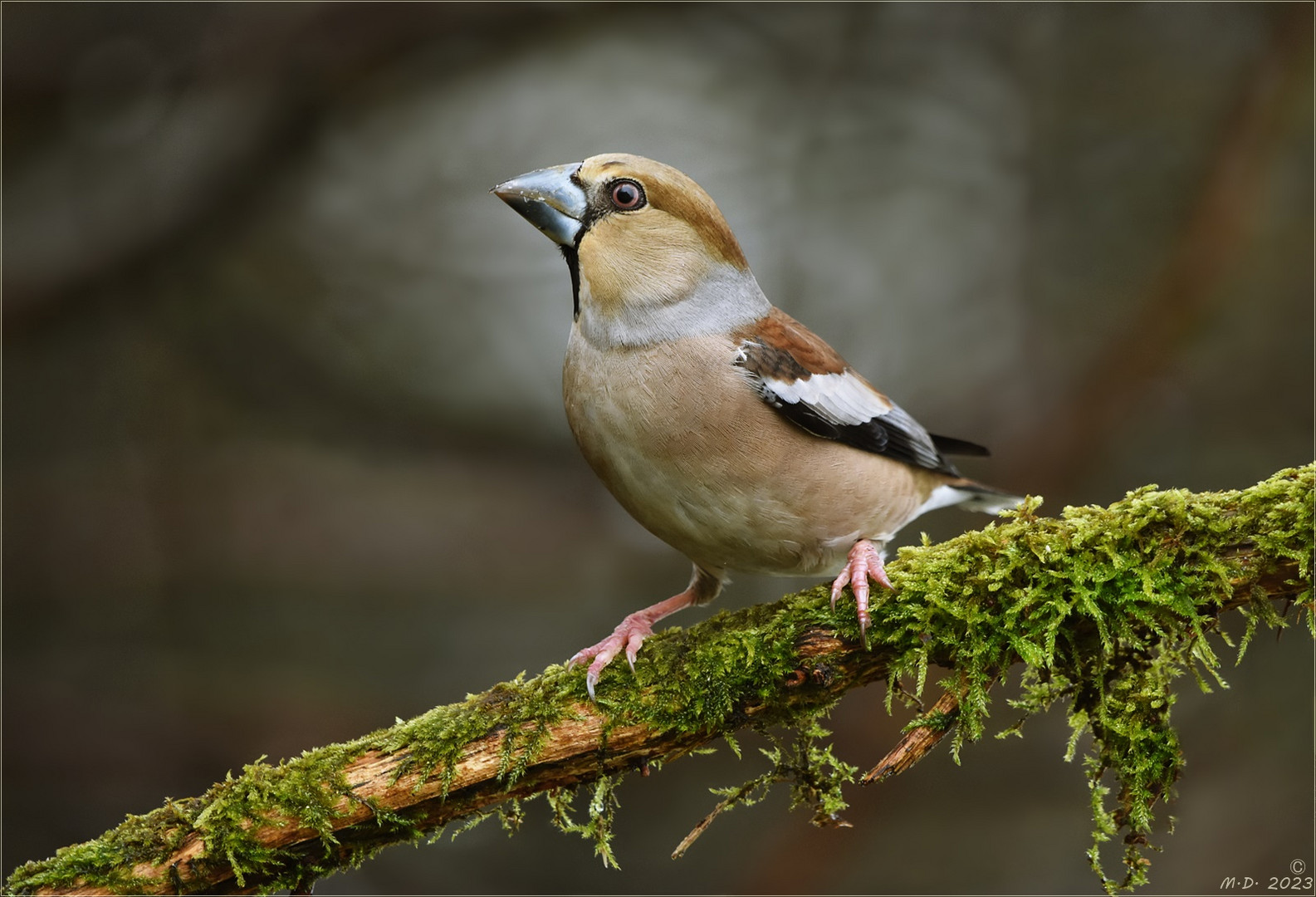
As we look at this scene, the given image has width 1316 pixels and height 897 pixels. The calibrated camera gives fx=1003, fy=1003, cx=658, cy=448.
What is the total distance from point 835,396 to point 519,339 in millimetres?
3769

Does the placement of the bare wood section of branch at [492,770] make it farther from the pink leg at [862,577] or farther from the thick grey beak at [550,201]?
the thick grey beak at [550,201]

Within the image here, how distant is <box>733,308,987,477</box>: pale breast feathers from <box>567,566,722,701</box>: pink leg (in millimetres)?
776

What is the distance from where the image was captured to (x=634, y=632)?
3.20 meters

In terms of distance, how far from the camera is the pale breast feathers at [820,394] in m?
3.36

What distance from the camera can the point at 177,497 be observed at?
6.70 metres

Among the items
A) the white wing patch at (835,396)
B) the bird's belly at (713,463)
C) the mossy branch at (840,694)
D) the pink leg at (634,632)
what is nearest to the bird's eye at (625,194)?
the bird's belly at (713,463)

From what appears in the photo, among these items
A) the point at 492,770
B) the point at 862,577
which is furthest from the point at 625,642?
the point at 862,577

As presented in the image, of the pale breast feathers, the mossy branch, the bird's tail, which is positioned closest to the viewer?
the mossy branch

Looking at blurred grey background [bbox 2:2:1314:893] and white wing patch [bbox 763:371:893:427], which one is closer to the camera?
white wing patch [bbox 763:371:893:427]

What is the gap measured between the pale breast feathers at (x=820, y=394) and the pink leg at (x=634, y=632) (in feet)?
2.55

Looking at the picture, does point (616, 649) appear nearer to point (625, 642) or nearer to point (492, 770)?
point (625, 642)

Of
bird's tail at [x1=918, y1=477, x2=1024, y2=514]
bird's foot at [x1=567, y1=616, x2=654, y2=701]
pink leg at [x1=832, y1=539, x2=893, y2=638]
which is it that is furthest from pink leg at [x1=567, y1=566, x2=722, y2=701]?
bird's tail at [x1=918, y1=477, x2=1024, y2=514]

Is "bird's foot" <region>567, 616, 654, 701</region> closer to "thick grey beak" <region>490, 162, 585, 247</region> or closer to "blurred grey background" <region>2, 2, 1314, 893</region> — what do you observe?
"thick grey beak" <region>490, 162, 585, 247</region>

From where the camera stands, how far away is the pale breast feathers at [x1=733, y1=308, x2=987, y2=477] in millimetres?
3357
